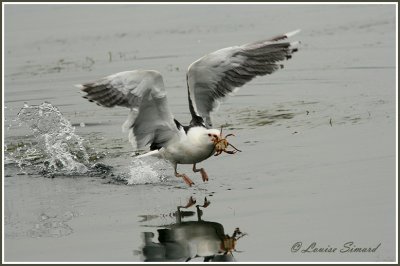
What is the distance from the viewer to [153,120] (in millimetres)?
8961

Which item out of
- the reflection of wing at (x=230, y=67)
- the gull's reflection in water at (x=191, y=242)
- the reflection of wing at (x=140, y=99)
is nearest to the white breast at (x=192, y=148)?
the reflection of wing at (x=140, y=99)

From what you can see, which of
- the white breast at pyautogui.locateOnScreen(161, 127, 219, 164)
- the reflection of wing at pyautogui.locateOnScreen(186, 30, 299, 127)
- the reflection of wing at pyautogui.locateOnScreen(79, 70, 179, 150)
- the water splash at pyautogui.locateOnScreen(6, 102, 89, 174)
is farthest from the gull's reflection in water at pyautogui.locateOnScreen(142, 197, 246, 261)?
the water splash at pyautogui.locateOnScreen(6, 102, 89, 174)

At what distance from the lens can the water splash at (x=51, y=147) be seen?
10.2 meters

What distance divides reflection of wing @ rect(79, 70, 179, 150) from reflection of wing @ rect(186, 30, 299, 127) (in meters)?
0.43

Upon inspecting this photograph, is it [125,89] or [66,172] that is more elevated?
[125,89]

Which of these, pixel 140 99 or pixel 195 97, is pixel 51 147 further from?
pixel 140 99

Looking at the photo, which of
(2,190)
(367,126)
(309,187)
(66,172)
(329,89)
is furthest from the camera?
(329,89)

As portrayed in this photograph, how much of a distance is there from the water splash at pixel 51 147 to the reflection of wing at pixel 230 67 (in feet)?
6.03

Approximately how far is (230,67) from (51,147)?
111 inches

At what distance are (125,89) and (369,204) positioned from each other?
266 centimetres

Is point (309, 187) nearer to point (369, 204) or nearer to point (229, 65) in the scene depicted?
point (369, 204)

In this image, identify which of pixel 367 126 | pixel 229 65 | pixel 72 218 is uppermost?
pixel 229 65

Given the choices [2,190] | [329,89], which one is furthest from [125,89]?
[329,89]

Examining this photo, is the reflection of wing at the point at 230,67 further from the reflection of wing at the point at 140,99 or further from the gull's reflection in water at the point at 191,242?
the gull's reflection in water at the point at 191,242
